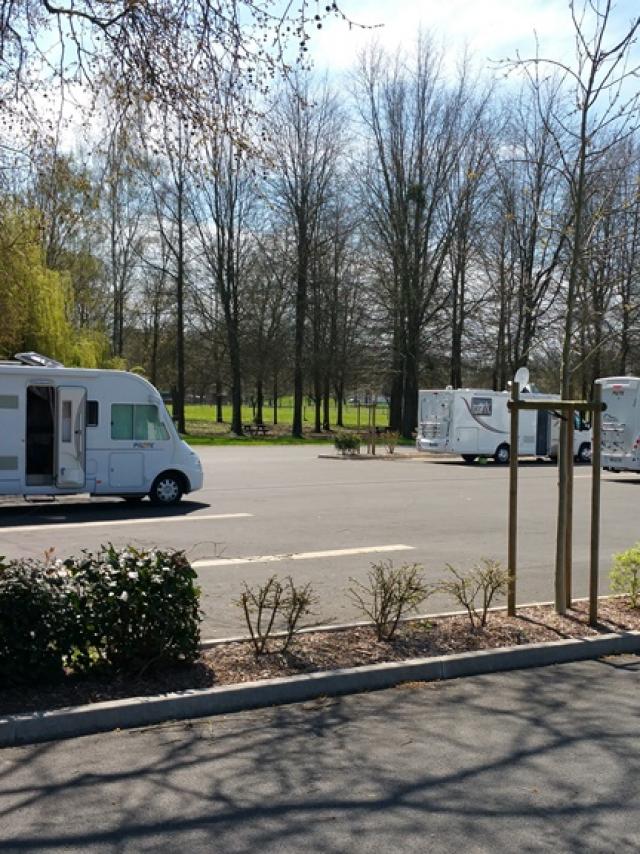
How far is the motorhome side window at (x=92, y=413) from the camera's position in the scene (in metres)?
16.6

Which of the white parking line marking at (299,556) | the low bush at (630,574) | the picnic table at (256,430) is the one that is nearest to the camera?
the low bush at (630,574)

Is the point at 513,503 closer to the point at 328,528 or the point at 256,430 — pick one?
the point at 328,528

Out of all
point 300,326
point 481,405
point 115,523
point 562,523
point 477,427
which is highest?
point 300,326

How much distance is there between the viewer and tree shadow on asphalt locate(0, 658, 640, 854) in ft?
13.0

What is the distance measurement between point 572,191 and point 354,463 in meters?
22.2

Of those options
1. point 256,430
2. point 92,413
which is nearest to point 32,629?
point 92,413

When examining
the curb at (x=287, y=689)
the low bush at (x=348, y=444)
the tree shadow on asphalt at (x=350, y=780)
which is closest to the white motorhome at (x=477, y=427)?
the low bush at (x=348, y=444)

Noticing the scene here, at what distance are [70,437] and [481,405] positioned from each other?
58.1ft

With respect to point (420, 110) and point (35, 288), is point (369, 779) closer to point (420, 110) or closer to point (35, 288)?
point (35, 288)

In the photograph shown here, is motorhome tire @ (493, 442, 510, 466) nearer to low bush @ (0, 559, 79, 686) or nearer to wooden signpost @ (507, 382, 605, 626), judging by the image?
wooden signpost @ (507, 382, 605, 626)

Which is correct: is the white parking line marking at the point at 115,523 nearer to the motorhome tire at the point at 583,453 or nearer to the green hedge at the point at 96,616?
the green hedge at the point at 96,616

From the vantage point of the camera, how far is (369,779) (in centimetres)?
458

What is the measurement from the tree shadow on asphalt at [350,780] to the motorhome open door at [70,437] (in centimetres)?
1141

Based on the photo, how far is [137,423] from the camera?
1697 cm
